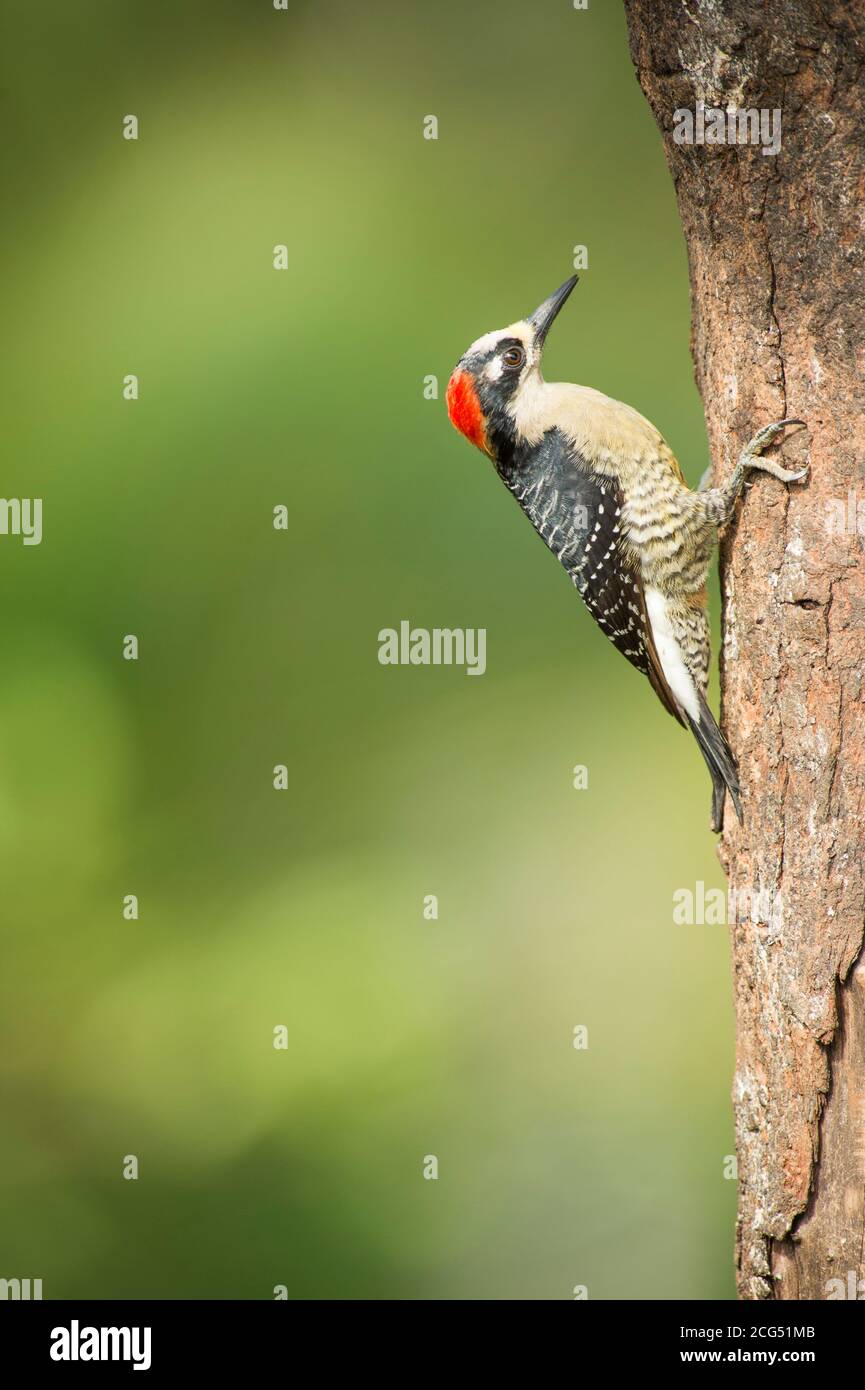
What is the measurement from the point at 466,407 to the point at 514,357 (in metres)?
0.19

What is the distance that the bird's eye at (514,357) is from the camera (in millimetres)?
3025

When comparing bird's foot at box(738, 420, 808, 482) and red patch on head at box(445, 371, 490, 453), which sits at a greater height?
red patch on head at box(445, 371, 490, 453)

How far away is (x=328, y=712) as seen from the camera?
5258 millimetres

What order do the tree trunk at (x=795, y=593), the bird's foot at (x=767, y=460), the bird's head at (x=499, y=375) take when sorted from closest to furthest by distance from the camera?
1. the tree trunk at (x=795, y=593)
2. the bird's foot at (x=767, y=460)
3. the bird's head at (x=499, y=375)

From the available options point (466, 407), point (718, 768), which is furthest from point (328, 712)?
point (718, 768)

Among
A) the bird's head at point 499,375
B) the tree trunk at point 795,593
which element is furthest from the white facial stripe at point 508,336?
the tree trunk at point 795,593

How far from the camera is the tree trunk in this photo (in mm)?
2074

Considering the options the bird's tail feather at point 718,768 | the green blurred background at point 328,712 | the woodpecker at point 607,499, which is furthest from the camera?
the green blurred background at point 328,712

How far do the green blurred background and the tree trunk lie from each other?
2.72 meters

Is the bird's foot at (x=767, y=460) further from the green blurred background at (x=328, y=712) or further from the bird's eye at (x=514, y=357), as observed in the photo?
the green blurred background at (x=328, y=712)

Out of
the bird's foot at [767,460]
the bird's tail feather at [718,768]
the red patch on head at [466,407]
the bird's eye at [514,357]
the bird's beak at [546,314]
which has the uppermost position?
the bird's beak at [546,314]

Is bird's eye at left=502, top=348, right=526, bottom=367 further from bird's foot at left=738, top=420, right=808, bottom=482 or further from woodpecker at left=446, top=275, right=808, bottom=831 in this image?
bird's foot at left=738, top=420, right=808, bottom=482

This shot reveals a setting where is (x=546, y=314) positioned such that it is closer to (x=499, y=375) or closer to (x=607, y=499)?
(x=499, y=375)

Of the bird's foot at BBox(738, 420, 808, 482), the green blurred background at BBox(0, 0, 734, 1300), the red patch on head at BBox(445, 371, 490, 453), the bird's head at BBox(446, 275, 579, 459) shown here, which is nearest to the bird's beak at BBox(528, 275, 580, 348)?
the bird's head at BBox(446, 275, 579, 459)
